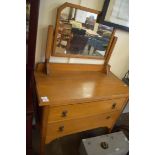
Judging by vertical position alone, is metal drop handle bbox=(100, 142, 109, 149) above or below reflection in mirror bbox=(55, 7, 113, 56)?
below

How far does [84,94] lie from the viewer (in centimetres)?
116

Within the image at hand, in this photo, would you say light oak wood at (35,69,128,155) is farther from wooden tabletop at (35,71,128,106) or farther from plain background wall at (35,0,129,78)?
plain background wall at (35,0,129,78)

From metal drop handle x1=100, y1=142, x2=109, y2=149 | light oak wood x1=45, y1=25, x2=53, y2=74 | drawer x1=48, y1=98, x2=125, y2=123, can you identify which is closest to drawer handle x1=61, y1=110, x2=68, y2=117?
drawer x1=48, y1=98, x2=125, y2=123

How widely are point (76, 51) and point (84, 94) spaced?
0.45 m

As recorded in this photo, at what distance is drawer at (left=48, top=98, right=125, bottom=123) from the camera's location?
1097 mm

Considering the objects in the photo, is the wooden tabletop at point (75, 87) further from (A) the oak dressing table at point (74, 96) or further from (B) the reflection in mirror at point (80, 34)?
(B) the reflection in mirror at point (80, 34)

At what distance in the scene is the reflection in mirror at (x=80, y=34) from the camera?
3.94 feet

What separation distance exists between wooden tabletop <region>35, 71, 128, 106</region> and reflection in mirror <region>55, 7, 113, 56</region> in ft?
0.76

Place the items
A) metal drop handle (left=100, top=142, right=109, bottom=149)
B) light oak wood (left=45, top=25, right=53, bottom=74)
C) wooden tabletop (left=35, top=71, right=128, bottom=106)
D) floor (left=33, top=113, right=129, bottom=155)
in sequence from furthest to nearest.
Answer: floor (left=33, top=113, right=129, bottom=155), metal drop handle (left=100, top=142, right=109, bottom=149), light oak wood (left=45, top=25, right=53, bottom=74), wooden tabletop (left=35, top=71, right=128, bottom=106)

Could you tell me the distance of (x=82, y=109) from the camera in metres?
1.21

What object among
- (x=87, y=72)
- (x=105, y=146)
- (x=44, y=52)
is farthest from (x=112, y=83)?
(x=44, y=52)

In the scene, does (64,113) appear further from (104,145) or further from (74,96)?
(104,145)

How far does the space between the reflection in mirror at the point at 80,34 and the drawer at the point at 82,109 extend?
0.51 m
